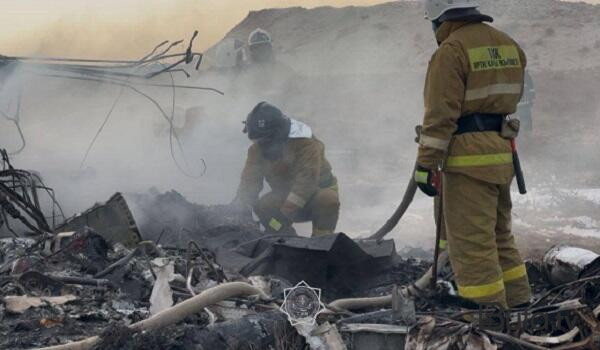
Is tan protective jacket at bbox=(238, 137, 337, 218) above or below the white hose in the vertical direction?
below

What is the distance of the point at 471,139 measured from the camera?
173 inches

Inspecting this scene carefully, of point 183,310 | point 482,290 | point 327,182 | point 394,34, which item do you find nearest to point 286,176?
point 327,182

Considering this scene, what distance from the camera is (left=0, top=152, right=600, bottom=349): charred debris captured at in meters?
3.75

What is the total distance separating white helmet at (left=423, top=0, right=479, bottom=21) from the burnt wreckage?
1.44 m

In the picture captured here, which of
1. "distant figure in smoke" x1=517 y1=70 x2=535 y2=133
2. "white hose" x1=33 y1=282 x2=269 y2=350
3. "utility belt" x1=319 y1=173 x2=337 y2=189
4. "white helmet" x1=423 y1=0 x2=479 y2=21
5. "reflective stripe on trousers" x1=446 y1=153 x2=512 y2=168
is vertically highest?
"white helmet" x1=423 y1=0 x2=479 y2=21

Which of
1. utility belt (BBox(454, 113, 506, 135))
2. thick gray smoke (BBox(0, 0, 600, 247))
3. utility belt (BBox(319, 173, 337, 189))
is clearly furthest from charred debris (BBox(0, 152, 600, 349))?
thick gray smoke (BBox(0, 0, 600, 247))

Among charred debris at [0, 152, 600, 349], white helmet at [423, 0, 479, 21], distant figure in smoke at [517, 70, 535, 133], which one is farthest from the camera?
distant figure in smoke at [517, 70, 535, 133]

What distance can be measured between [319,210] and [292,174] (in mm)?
414

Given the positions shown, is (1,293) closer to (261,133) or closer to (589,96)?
(261,133)

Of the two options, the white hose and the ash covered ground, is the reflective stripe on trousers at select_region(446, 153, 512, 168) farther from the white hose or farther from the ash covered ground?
the white hose

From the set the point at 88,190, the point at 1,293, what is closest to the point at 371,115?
the point at 88,190

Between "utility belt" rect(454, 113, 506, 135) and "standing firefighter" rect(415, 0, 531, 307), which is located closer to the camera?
"standing firefighter" rect(415, 0, 531, 307)

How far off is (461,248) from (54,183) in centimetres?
512

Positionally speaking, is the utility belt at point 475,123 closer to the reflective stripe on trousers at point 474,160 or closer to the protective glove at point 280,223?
the reflective stripe on trousers at point 474,160
